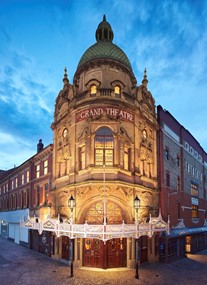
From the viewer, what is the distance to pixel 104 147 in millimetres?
21062

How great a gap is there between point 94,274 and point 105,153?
29.9ft

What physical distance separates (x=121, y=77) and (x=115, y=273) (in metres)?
17.0

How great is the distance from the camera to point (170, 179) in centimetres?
2812

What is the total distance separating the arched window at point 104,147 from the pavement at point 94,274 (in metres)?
8.30

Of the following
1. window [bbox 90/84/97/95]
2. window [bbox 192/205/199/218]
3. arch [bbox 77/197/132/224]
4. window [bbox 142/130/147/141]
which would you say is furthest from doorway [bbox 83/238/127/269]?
window [bbox 192/205/199/218]

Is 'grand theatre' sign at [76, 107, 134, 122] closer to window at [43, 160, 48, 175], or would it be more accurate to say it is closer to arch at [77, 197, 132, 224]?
arch at [77, 197, 132, 224]

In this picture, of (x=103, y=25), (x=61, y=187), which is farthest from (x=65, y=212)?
(x=103, y=25)

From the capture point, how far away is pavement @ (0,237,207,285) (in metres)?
16.8

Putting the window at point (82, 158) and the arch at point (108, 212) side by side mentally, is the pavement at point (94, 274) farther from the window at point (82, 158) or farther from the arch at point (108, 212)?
the window at point (82, 158)

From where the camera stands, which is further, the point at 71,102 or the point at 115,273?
the point at 71,102

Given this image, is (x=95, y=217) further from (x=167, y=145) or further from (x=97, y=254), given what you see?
(x=167, y=145)

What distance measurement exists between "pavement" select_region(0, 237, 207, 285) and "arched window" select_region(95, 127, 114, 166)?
27.2 feet

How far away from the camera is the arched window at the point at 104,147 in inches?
822

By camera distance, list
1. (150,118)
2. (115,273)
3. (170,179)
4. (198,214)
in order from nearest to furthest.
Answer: (115,273)
(150,118)
(170,179)
(198,214)
